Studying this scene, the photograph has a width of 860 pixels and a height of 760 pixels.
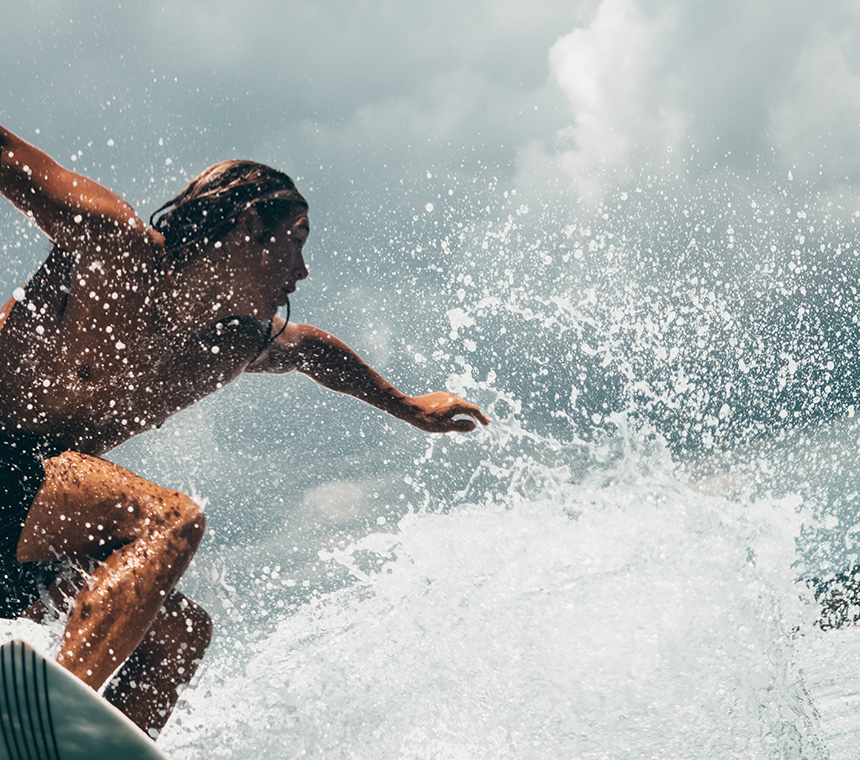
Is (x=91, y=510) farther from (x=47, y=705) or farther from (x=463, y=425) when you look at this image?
(x=463, y=425)

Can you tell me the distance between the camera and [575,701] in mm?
3756

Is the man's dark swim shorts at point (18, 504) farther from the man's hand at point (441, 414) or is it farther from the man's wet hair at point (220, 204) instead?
the man's hand at point (441, 414)

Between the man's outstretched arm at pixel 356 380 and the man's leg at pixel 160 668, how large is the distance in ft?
4.26

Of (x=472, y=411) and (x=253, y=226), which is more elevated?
(x=472, y=411)

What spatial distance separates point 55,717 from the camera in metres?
1.37

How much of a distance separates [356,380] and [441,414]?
529 mm

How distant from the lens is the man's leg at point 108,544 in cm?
168

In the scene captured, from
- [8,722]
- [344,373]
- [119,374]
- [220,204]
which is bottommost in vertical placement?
[8,722]

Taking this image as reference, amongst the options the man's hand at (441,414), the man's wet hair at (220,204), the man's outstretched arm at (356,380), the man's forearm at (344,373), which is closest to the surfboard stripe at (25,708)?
the man's wet hair at (220,204)

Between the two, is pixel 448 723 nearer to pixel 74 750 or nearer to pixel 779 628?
pixel 779 628

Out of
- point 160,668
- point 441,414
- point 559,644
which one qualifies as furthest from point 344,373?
point 559,644

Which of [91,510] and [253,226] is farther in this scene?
[253,226]

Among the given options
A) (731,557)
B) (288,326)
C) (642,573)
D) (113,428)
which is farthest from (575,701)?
(113,428)

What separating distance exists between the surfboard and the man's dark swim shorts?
98 cm
